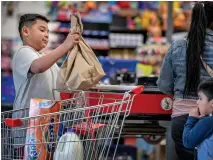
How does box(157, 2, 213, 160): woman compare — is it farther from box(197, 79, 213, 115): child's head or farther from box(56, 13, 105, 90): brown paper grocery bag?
box(56, 13, 105, 90): brown paper grocery bag

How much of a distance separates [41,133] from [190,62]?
0.96 metres

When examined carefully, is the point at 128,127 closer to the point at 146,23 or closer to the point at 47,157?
the point at 47,157

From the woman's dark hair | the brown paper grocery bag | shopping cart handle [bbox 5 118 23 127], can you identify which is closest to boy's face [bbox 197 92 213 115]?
the woman's dark hair

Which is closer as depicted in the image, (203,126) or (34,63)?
(203,126)

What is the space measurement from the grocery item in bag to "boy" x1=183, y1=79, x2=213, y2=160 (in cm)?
71

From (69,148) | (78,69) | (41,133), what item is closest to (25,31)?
(78,69)

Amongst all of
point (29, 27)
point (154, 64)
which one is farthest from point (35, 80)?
point (154, 64)

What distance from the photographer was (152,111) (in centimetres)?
346

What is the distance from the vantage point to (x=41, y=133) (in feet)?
8.70

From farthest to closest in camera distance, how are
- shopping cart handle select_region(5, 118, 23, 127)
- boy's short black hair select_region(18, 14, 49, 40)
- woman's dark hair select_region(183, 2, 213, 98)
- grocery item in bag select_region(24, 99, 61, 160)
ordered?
boy's short black hair select_region(18, 14, 49, 40) < woman's dark hair select_region(183, 2, 213, 98) < grocery item in bag select_region(24, 99, 61, 160) < shopping cart handle select_region(5, 118, 23, 127)

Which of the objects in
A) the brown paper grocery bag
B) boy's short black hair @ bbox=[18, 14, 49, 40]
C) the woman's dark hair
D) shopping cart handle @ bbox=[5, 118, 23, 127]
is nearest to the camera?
shopping cart handle @ bbox=[5, 118, 23, 127]

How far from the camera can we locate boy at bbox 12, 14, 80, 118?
112 inches

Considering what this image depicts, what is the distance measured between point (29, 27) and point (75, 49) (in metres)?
0.52

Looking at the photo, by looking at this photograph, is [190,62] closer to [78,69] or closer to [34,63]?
[78,69]
